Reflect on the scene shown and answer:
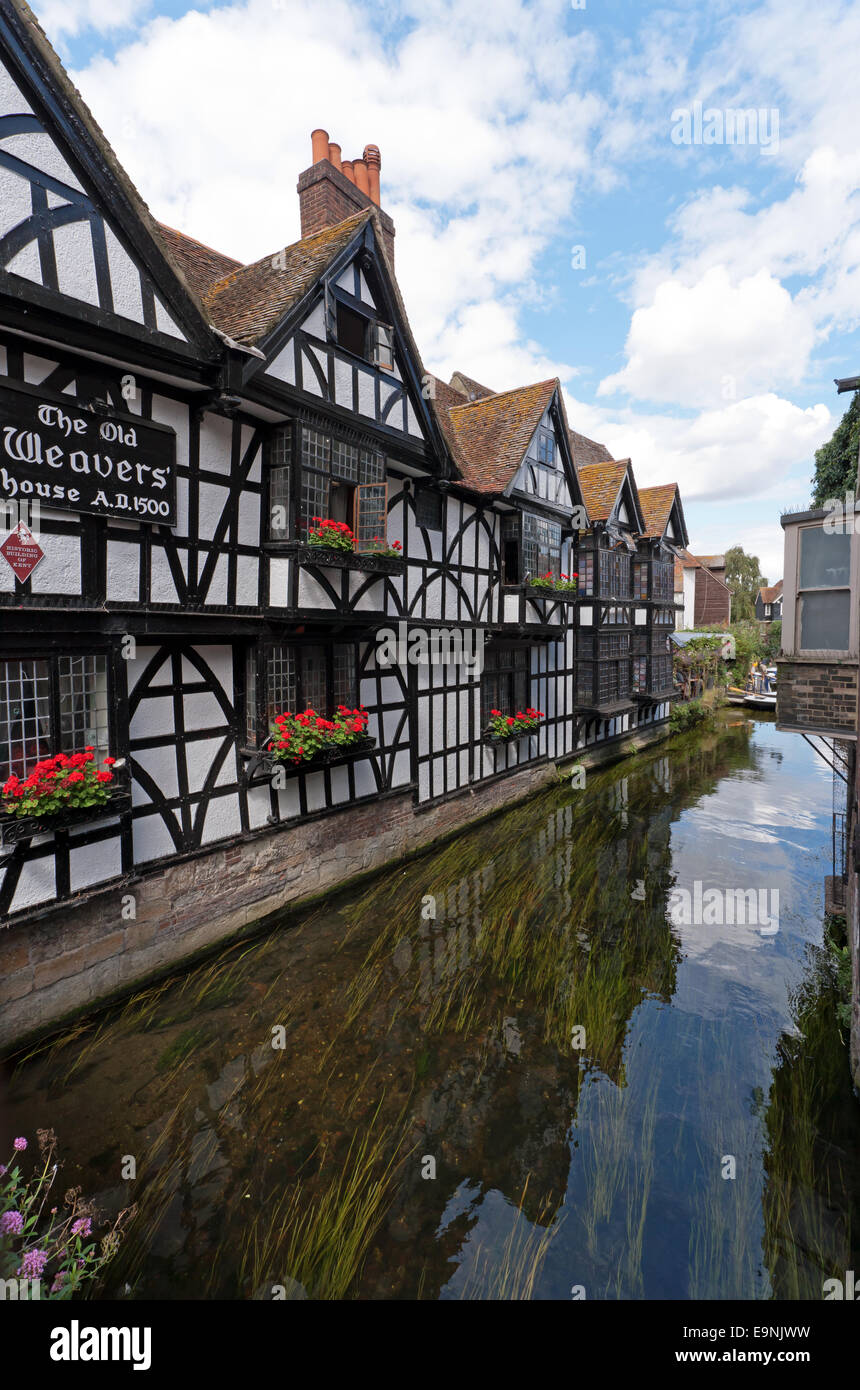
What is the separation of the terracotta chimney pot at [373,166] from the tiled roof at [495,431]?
429 cm

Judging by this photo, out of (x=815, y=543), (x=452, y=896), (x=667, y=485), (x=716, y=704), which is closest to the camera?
(x=815, y=543)

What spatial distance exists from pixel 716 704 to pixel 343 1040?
31.8 metres

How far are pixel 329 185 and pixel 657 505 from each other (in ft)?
60.9

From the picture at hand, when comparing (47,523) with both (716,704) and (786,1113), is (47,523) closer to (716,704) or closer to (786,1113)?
(786,1113)

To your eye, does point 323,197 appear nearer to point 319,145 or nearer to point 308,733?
point 319,145

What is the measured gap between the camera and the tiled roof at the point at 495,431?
13.9 metres

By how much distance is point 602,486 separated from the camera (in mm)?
20516

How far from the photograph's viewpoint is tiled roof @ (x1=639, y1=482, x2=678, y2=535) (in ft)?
81.5

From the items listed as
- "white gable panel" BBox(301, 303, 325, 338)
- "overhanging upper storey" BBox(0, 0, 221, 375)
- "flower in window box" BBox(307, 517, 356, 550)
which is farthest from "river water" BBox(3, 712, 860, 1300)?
"white gable panel" BBox(301, 303, 325, 338)

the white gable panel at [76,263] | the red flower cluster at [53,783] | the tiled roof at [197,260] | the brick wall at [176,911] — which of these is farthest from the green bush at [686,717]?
the white gable panel at [76,263]

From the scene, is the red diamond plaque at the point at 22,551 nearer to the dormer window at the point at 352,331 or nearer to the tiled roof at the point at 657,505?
the dormer window at the point at 352,331

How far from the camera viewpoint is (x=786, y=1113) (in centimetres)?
594

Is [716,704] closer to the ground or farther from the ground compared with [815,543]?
closer to the ground
